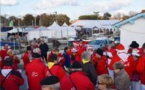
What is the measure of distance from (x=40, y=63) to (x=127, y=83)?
2177mm

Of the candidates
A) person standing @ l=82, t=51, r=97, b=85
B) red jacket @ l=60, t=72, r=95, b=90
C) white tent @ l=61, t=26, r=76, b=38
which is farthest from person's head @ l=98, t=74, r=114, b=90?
white tent @ l=61, t=26, r=76, b=38

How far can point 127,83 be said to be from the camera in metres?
7.64

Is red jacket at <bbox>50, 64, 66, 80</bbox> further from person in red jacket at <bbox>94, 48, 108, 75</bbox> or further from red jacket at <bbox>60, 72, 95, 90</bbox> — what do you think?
person in red jacket at <bbox>94, 48, 108, 75</bbox>

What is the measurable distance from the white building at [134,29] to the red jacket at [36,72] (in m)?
16.0

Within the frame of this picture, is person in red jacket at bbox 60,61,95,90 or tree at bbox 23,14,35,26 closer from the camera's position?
person in red jacket at bbox 60,61,95,90

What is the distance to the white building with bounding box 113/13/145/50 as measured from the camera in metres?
23.8

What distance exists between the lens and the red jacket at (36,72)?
8016mm

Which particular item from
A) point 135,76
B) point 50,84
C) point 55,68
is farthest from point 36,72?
point 50,84

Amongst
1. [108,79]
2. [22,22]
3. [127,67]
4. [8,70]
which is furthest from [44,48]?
[22,22]

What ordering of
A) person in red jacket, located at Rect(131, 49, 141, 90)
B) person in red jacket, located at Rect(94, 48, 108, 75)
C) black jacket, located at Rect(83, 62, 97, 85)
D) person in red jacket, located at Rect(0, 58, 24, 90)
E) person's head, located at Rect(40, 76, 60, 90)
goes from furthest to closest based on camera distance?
person in red jacket, located at Rect(94, 48, 108, 75) → person in red jacket, located at Rect(131, 49, 141, 90) → black jacket, located at Rect(83, 62, 97, 85) → person in red jacket, located at Rect(0, 58, 24, 90) → person's head, located at Rect(40, 76, 60, 90)

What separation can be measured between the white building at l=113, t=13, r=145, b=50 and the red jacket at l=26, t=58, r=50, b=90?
631 inches

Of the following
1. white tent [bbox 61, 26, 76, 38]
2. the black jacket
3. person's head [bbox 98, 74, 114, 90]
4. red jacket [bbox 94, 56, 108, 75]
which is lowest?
white tent [bbox 61, 26, 76, 38]

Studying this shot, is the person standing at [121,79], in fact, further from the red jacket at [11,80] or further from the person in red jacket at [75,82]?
the red jacket at [11,80]

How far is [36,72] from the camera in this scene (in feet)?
26.7
